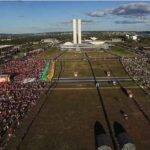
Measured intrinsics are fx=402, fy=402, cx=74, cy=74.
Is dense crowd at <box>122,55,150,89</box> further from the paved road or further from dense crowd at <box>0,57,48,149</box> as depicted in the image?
dense crowd at <box>0,57,48,149</box>

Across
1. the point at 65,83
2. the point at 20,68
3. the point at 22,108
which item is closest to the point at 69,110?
the point at 22,108

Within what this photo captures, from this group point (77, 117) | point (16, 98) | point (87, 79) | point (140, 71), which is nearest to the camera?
point (77, 117)

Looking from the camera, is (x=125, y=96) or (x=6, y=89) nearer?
(x=125, y=96)

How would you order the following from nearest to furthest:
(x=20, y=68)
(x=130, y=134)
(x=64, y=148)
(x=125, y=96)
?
(x=64, y=148) < (x=130, y=134) < (x=125, y=96) < (x=20, y=68)

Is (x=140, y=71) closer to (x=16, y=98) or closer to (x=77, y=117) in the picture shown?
(x=16, y=98)

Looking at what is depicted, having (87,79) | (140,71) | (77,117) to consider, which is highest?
(140,71)

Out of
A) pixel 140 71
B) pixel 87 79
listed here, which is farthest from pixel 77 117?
pixel 140 71

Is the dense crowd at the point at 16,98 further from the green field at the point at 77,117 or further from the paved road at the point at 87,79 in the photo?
the paved road at the point at 87,79

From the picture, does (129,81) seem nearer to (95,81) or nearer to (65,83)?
(95,81)

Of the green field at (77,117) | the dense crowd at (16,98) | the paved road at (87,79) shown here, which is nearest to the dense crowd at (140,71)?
the green field at (77,117)
